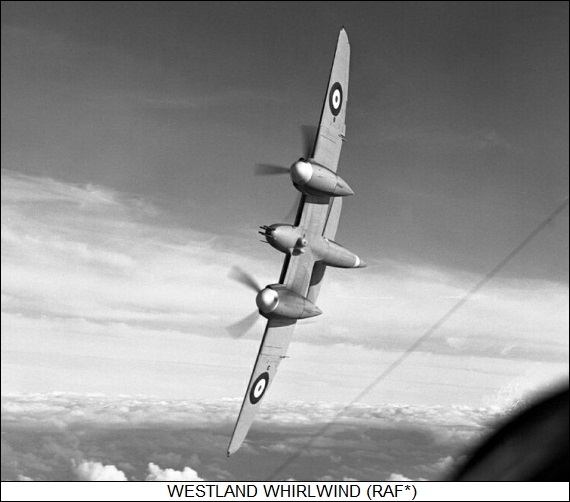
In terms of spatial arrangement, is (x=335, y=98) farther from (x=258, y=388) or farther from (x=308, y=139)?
(x=258, y=388)

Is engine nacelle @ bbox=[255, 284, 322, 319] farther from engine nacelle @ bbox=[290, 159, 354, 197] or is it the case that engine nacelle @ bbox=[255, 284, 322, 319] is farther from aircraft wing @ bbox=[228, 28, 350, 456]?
engine nacelle @ bbox=[290, 159, 354, 197]

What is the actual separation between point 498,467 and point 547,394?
243mm

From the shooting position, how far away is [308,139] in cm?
1266

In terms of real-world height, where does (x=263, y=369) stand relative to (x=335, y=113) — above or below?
below

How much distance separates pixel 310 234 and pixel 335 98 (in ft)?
11.6

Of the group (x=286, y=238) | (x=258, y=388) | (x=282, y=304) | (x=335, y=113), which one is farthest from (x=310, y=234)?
(x=258, y=388)

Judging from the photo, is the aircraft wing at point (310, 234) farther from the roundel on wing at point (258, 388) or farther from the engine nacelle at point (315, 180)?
the engine nacelle at point (315, 180)

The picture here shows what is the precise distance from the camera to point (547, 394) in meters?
1.50

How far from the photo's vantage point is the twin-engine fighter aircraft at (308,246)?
12141 millimetres

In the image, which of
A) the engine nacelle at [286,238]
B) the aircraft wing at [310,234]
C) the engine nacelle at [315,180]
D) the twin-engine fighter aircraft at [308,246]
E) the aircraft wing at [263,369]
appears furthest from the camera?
the aircraft wing at [263,369]

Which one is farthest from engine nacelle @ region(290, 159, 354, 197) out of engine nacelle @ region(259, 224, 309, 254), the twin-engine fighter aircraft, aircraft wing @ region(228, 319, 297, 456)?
aircraft wing @ region(228, 319, 297, 456)

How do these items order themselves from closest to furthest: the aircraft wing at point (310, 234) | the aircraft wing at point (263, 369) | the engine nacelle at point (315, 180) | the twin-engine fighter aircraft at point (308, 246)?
1. the engine nacelle at point (315, 180)
2. the twin-engine fighter aircraft at point (308, 246)
3. the aircraft wing at point (310, 234)
4. the aircraft wing at point (263, 369)

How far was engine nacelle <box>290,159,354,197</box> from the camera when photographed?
38.4 feet

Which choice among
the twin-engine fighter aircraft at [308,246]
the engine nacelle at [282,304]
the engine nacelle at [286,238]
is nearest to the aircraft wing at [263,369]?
the twin-engine fighter aircraft at [308,246]
